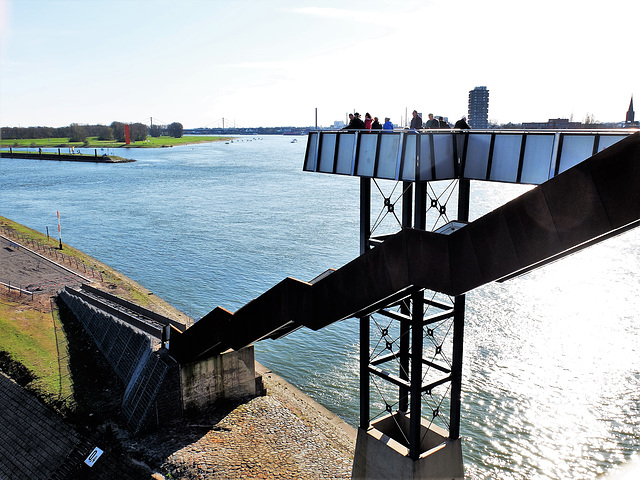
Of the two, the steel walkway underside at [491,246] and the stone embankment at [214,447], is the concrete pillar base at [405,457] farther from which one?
the steel walkway underside at [491,246]

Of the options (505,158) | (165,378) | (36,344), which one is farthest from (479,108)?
(36,344)

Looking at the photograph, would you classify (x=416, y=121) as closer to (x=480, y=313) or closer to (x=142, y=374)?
(x=142, y=374)

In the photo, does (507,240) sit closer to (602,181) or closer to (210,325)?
(602,181)

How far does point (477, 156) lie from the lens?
16.3 m

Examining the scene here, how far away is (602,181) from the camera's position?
9875mm

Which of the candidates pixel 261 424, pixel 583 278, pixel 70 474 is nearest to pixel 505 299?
pixel 583 278

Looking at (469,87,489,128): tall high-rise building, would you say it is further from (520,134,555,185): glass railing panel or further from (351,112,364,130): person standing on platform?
(520,134,555,185): glass railing panel

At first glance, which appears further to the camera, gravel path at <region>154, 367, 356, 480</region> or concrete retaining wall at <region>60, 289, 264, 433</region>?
concrete retaining wall at <region>60, 289, 264, 433</region>

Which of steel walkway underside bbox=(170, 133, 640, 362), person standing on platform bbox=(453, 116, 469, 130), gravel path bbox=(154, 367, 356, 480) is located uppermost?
person standing on platform bbox=(453, 116, 469, 130)

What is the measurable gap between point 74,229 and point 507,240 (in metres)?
79.2

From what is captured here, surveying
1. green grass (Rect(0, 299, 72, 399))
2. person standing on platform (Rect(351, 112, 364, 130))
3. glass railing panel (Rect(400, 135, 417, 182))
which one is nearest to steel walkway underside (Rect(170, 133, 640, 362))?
glass railing panel (Rect(400, 135, 417, 182))

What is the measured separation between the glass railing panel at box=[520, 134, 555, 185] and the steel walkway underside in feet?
8.67

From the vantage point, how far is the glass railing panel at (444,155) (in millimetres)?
16016

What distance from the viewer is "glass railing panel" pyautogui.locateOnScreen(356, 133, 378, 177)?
679 inches
